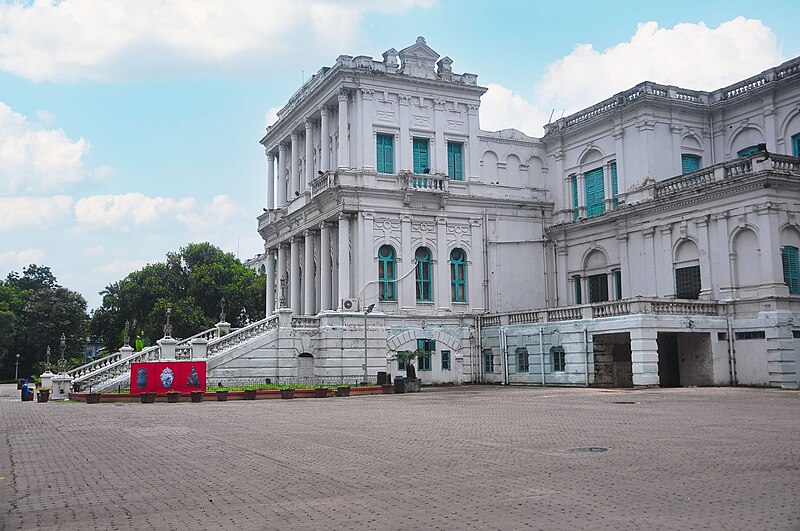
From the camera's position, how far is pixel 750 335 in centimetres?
3831

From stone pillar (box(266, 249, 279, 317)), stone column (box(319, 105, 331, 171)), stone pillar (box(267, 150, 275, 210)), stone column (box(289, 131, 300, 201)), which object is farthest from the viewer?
stone pillar (box(267, 150, 275, 210))

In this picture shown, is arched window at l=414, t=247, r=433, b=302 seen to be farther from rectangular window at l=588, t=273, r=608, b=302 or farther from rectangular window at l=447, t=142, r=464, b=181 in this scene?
rectangular window at l=588, t=273, r=608, b=302

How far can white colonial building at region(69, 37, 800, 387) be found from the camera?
3881 cm

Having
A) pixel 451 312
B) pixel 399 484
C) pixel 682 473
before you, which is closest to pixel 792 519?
pixel 682 473

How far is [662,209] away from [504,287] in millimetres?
11582

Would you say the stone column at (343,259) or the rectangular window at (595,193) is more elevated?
the rectangular window at (595,193)

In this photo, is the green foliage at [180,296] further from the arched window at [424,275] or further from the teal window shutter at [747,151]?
the teal window shutter at [747,151]

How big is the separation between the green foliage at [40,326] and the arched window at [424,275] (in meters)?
60.8

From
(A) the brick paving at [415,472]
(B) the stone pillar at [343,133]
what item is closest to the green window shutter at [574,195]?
(B) the stone pillar at [343,133]

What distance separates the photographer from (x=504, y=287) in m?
51.4

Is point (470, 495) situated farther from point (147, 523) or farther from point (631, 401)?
point (631, 401)

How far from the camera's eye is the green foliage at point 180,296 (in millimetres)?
78000

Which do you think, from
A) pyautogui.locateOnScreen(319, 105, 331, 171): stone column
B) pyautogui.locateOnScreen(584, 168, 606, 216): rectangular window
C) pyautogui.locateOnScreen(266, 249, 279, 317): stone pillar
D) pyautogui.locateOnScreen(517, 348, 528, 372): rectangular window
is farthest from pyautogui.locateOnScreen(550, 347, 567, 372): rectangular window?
pyautogui.locateOnScreen(266, 249, 279, 317): stone pillar

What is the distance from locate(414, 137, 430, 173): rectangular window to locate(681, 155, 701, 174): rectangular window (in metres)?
15.6
